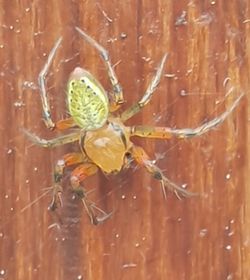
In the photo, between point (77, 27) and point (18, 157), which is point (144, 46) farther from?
point (18, 157)

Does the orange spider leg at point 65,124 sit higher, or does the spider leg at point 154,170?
the orange spider leg at point 65,124

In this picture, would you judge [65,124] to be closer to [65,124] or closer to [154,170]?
[65,124]

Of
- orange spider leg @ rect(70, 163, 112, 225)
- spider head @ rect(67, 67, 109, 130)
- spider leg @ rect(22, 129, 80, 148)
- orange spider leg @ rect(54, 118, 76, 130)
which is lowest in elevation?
orange spider leg @ rect(70, 163, 112, 225)

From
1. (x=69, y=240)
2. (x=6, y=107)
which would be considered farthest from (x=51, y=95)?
(x=69, y=240)

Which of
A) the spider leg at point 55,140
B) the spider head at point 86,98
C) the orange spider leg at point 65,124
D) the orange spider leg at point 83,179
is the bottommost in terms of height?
the orange spider leg at point 83,179
